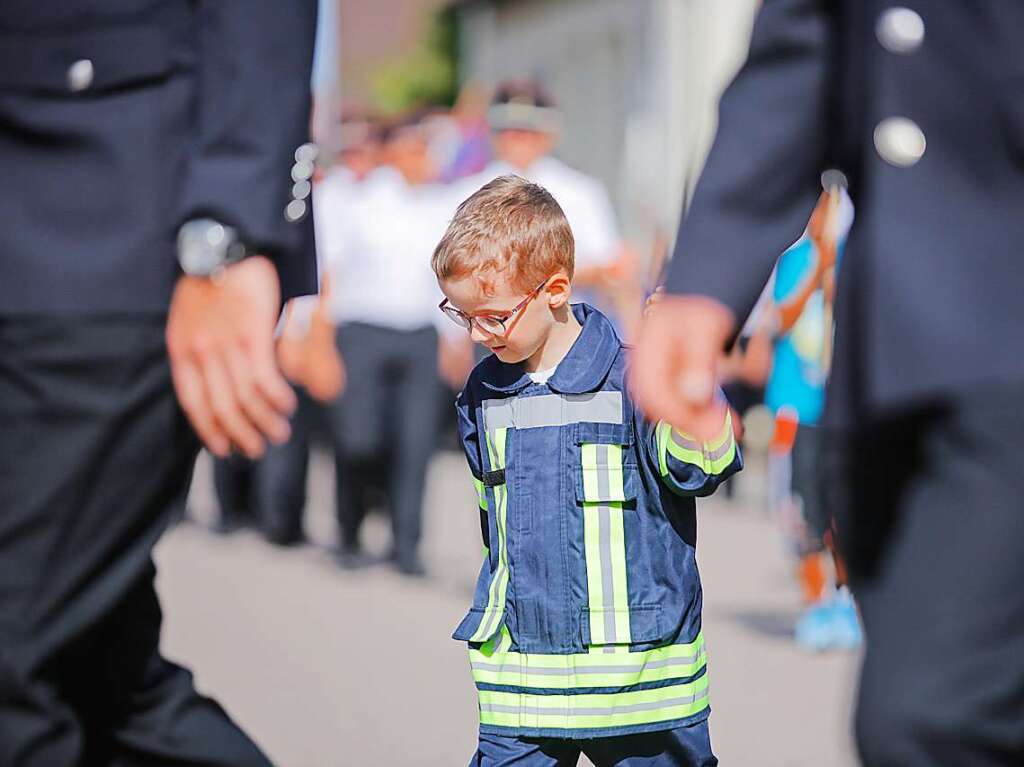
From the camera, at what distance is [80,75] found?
109 inches

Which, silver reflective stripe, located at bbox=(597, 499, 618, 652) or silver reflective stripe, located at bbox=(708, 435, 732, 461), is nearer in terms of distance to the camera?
silver reflective stripe, located at bbox=(708, 435, 732, 461)

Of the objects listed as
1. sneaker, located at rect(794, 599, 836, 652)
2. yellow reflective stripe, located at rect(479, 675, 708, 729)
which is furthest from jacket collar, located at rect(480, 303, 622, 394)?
sneaker, located at rect(794, 599, 836, 652)

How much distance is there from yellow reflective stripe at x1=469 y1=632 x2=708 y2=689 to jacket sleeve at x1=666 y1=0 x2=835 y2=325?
35.6 inches

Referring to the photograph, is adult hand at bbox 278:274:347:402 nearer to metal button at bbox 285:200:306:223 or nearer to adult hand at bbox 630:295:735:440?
metal button at bbox 285:200:306:223

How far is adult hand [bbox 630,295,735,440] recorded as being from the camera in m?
2.27

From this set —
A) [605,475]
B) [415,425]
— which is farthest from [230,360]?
[415,425]

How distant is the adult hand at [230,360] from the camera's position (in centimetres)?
266

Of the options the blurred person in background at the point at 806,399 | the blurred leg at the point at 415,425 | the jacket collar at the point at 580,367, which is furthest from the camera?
the blurred leg at the point at 415,425

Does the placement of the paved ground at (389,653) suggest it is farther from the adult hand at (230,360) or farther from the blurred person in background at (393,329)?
the adult hand at (230,360)

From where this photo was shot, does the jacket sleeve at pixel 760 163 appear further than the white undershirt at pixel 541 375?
No

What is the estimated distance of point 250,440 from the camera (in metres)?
2.67

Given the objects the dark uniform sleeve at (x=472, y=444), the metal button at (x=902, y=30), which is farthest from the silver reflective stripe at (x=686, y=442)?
the metal button at (x=902, y=30)

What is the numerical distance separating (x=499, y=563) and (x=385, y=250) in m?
6.08

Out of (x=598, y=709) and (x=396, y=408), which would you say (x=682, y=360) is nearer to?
(x=598, y=709)
